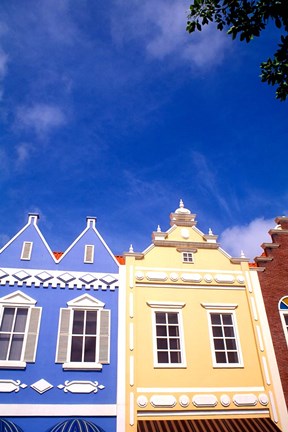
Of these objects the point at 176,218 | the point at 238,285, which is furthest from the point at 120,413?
the point at 176,218

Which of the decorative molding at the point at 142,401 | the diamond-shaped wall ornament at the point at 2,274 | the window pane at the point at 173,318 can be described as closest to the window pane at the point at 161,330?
the window pane at the point at 173,318

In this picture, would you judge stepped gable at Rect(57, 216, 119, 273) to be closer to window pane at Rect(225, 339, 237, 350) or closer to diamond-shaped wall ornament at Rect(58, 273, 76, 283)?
diamond-shaped wall ornament at Rect(58, 273, 76, 283)

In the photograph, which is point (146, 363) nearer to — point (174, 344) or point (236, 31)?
point (174, 344)

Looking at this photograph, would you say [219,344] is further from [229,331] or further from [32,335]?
[32,335]

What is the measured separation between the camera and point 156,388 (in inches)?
481

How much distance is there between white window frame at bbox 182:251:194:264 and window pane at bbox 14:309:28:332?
21.2 feet

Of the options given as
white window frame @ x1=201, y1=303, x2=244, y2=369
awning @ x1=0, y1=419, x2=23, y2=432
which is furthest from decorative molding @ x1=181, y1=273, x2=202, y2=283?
awning @ x1=0, y1=419, x2=23, y2=432

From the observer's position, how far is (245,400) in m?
12.4

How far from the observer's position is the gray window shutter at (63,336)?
40.0 ft

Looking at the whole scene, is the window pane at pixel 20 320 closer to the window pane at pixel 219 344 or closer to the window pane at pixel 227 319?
the window pane at pixel 219 344

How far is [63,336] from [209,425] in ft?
18.4

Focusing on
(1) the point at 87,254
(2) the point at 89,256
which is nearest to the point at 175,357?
(2) the point at 89,256

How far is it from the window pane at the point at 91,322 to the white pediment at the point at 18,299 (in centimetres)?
202

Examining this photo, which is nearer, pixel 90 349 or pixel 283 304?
pixel 90 349
